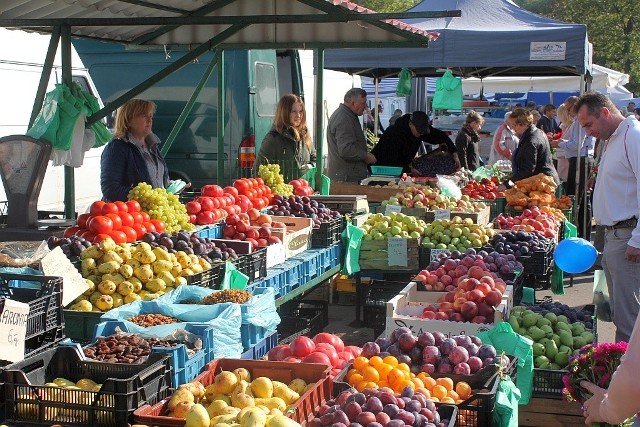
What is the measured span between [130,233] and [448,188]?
183 inches

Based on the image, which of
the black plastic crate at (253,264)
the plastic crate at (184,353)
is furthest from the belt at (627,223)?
the plastic crate at (184,353)

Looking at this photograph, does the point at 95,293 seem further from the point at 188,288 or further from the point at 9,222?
the point at 9,222

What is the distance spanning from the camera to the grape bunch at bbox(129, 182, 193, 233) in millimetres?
5852

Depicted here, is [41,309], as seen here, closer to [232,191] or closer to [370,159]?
[232,191]

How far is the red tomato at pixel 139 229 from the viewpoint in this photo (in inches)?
214

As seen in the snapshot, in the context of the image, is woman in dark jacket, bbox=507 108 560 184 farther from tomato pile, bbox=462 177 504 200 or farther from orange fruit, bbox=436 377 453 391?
orange fruit, bbox=436 377 453 391

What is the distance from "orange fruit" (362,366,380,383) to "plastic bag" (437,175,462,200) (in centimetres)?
563

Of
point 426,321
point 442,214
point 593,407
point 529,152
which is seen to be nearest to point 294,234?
point 426,321

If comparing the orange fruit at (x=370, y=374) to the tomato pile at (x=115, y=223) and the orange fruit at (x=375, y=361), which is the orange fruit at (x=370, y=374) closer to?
the orange fruit at (x=375, y=361)

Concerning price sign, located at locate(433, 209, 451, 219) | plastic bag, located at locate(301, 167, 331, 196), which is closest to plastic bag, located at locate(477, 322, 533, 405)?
price sign, located at locate(433, 209, 451, 219)

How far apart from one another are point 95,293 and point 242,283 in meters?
0.95

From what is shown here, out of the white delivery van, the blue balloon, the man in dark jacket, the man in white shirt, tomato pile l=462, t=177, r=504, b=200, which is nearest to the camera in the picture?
the man in white shirt

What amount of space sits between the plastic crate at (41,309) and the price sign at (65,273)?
30cm

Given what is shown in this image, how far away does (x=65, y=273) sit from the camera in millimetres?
4195
